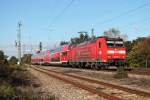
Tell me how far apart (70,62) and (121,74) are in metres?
25.0

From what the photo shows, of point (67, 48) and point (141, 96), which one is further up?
point (67, 48)

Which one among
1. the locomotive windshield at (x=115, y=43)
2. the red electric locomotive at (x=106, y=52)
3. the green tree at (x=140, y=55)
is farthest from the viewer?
the green tree at (x=140, y=55)

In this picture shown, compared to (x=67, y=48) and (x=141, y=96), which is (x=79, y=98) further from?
(x=67, y=48)

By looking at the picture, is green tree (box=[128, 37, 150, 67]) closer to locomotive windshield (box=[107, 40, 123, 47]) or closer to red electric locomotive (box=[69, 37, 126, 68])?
red electric locomotive (box=[69, 37, 126, 68])

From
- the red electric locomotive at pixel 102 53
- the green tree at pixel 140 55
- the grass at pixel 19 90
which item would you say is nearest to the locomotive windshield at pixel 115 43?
the red electric locomotive at pixel 102 53

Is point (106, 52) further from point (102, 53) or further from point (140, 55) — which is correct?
point (140, 55)

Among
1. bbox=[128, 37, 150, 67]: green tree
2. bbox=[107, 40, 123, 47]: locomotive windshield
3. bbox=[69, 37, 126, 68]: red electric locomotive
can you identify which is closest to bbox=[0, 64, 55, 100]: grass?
bbox=[69, 37, 126, 68]: red electric locomotive

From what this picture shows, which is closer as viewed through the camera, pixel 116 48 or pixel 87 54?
pixel 116 48

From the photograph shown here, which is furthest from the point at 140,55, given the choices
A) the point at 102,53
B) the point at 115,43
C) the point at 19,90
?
the point at 19,90

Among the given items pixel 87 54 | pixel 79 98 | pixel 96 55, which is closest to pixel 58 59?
pixel 87 54

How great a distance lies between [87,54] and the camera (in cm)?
3559

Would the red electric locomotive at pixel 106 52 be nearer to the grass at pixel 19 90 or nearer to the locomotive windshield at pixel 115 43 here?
the locomotive windshield at pixel 115 43

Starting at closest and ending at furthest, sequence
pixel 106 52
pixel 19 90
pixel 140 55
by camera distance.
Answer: pixel 19 90, pixel 106 52, pixel 140 55

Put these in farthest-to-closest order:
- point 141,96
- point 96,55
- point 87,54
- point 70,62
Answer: point 70,62, point 87,54, point 96,55, point 141,96
